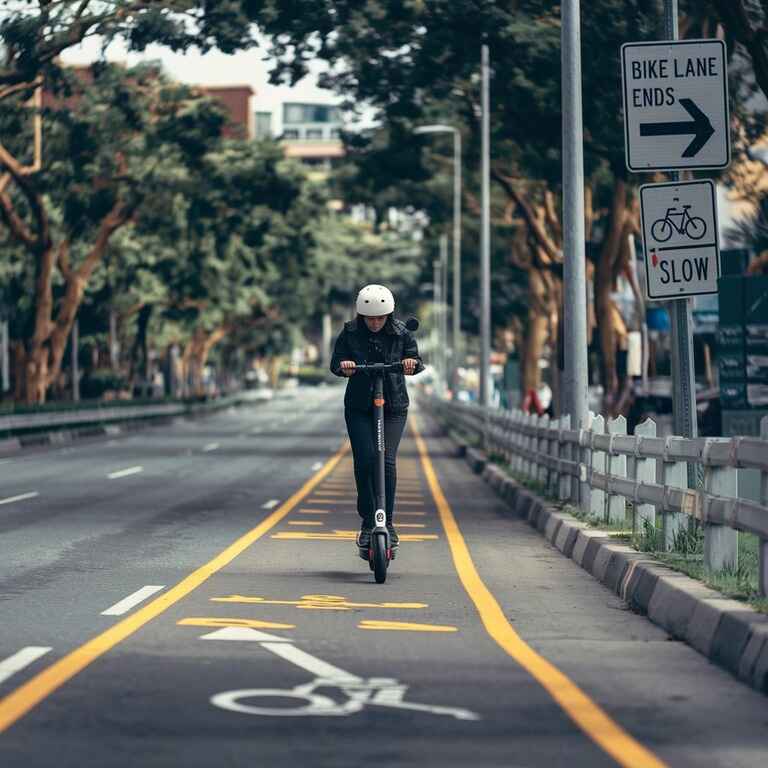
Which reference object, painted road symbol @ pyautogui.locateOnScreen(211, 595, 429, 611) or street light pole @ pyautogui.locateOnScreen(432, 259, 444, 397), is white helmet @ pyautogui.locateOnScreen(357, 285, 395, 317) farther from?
street light pole @ pyautogui.locateOnScreen(432, 259, 444, 397)

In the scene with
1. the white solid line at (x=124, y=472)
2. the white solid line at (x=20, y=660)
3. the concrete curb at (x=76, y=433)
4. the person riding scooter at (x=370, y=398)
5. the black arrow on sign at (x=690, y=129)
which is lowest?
the concrete curb at (x=76, y=433)

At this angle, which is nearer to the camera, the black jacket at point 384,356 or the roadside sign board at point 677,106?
the roadside sign board at point 677,106

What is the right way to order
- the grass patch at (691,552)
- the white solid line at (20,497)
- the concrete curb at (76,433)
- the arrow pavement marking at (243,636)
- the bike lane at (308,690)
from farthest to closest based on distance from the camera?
the concrete curb at (76,433), the white solid line at (20,497), the grass patch at (691,552), the arrow pavement marking at (243,636), the bike lane at (308,690)

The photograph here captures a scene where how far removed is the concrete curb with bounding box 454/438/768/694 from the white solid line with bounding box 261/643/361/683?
1.99 m

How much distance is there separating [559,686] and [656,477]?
18.5 ft

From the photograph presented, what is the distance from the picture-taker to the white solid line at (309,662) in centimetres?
938

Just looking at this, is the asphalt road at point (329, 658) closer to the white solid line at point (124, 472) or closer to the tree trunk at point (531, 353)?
the white solid line at point (124, 472)

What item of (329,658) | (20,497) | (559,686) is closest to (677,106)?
(329,658)

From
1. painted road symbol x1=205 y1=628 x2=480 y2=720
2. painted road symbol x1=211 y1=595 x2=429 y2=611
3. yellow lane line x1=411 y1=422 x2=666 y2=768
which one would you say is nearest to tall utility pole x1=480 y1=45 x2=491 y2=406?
yellow lane line x1=411 y1=422 x2=666 y2=768

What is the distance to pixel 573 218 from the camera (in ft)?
68.0

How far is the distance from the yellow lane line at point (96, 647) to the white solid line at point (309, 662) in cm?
94

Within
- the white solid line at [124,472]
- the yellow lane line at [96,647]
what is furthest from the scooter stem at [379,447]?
the white solid line at [124,472]

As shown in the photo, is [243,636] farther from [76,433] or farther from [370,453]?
[76,433]

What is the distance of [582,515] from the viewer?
18.6m
